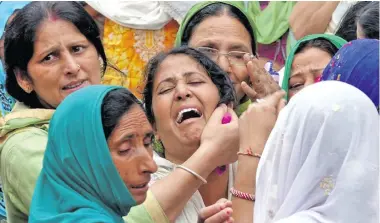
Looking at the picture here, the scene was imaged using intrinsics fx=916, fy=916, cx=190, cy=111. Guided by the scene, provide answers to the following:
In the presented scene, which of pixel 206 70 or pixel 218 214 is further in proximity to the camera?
pixel 206 70

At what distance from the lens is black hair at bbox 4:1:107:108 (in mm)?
3434

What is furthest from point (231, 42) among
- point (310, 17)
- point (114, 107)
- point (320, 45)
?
point (310, 17)

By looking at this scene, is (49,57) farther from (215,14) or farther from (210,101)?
(215,14)

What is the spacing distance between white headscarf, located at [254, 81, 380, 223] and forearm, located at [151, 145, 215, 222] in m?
0.44

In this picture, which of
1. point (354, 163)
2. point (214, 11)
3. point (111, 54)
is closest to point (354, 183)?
point (354, 163)

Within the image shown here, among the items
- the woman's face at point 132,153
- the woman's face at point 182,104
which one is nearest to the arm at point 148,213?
the woman's face at point 132,153

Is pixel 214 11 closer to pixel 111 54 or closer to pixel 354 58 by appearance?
pixel 354 58

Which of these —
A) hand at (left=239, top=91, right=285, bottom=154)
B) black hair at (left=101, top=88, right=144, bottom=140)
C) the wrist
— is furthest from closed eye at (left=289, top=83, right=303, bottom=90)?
black hair at (left=101, top=88, right=144, bottom=140)

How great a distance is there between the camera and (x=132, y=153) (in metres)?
2.81

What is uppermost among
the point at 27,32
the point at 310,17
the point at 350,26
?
the point at 27,32

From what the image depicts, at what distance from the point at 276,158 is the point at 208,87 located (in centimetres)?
68

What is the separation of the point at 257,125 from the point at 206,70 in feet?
1.28

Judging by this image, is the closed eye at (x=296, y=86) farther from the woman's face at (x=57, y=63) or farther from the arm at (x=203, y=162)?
the woman's face at (x=57, y=63)

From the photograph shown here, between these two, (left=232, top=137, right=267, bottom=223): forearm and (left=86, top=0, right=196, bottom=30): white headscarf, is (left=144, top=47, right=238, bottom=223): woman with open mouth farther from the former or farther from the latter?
(left=86, top=0, right=196, bottom=30): white headscarf
